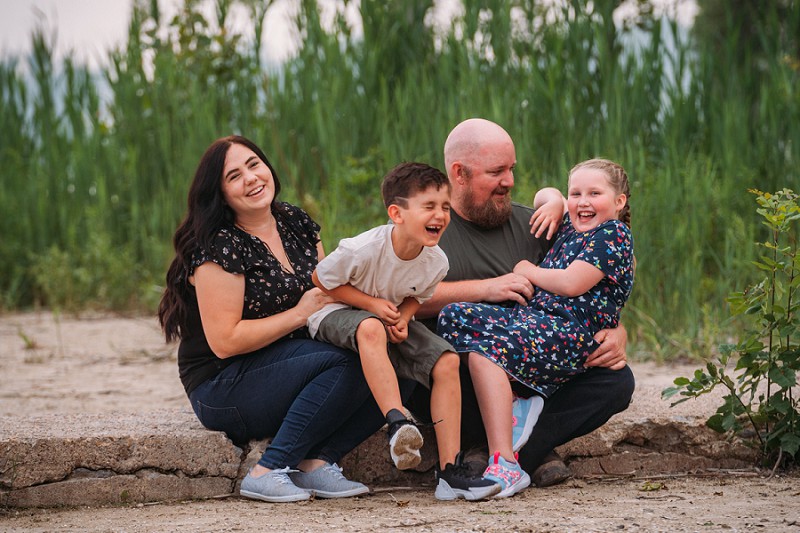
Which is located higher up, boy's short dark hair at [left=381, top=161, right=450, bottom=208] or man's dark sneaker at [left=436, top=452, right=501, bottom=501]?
boy's short dark hair at [left=381, top=161, right=450, bottom=208]

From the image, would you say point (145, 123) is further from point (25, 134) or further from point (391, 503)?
point (391, 503)

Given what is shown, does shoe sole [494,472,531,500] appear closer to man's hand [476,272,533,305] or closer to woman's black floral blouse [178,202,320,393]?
man's hand [476,272,533,305]

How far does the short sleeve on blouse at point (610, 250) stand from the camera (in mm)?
3244

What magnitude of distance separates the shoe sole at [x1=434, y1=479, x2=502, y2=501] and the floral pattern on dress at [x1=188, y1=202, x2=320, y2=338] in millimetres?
674

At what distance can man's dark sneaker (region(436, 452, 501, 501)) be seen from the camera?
3.02m

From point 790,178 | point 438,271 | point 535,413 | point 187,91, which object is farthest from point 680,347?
point 187,91

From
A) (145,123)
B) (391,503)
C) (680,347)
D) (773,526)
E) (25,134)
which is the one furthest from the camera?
(25,134)

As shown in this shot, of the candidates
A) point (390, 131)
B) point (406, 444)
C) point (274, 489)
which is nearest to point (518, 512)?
point (406, 444)

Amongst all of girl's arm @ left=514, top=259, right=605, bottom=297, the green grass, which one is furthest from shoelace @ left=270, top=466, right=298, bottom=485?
the green grass

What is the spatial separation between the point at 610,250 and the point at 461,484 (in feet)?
2.91

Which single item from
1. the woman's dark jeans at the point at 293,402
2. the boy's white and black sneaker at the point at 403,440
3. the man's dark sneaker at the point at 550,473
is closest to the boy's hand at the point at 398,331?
the woman's dark jeans at the point at 293,402

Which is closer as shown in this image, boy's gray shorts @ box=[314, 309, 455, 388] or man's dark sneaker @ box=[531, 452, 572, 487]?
boy's gray shorts @ box=[314, 309, 455, 388]

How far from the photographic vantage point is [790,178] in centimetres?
587

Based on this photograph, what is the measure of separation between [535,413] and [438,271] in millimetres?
591
